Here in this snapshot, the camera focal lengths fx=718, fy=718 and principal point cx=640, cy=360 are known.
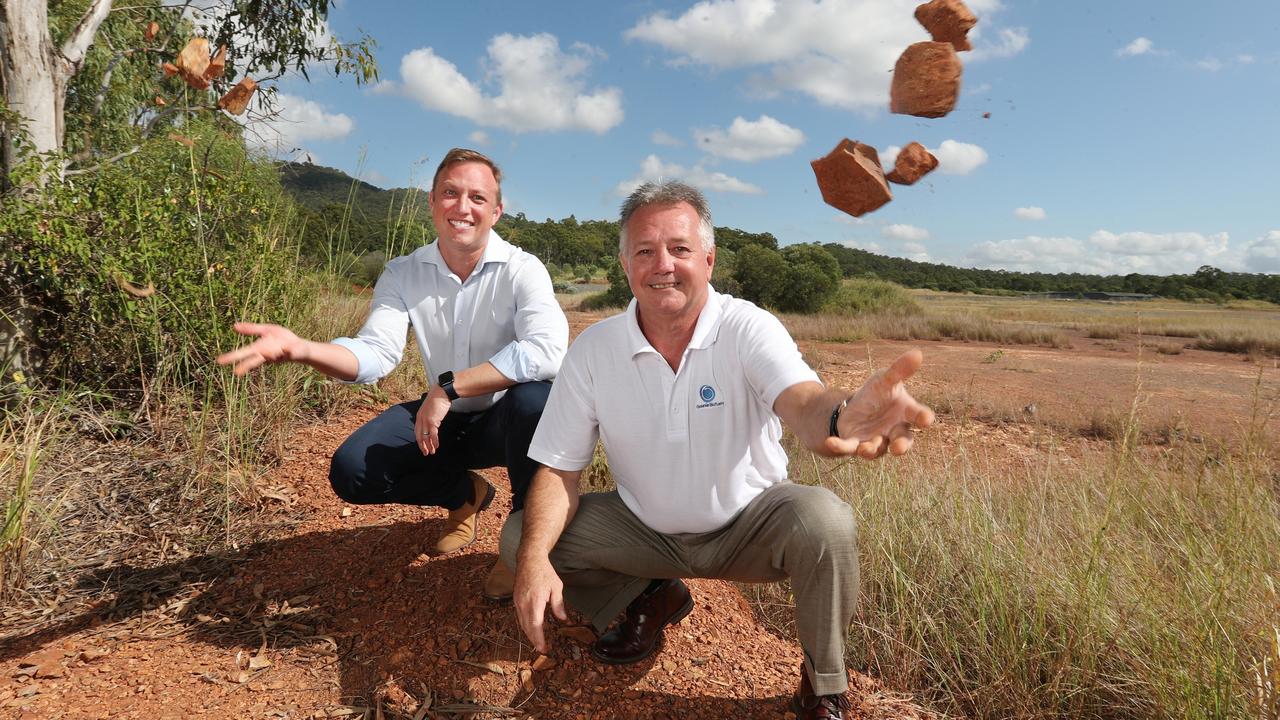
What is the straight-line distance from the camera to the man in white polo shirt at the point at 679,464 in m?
1.90

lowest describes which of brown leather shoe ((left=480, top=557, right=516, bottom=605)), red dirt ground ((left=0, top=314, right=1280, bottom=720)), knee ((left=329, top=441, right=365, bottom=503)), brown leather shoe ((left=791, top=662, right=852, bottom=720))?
red dirt ground ((left=0, top=314, right=1280, bottom=720))

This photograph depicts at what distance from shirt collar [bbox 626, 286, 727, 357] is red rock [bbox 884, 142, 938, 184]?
129 cm

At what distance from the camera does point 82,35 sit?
4723mm

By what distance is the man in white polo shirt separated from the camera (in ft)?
6.25

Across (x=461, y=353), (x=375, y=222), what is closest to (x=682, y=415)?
(x=461, y=353)

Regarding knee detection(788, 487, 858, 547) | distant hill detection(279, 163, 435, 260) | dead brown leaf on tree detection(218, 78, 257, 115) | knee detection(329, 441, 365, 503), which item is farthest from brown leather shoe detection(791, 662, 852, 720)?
dead brown leaf on tree detection(218, 78, 257, 115)

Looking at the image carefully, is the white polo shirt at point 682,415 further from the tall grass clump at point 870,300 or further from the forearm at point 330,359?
the tall grass clump at point 870,300

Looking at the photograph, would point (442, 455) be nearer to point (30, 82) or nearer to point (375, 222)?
point (375, 222)

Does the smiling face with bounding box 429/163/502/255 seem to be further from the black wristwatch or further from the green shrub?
the green shrub

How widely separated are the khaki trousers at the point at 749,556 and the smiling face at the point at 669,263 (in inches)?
23.6

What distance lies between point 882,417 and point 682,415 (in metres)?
0.65

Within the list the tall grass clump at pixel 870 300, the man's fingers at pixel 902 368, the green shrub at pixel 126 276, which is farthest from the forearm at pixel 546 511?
the tall grass clump at pixel 870 300

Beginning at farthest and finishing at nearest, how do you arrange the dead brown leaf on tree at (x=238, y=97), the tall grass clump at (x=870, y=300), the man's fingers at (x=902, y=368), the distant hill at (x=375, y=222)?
1. the tall grass clump at (x=870, y=300)
2. the dead brown leaf on tree at (x=238, y=97)
3. the distant hill at (x=375, y=222)
4. the man's fingers at (x=902, y=368)

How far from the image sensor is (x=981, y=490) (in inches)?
134
